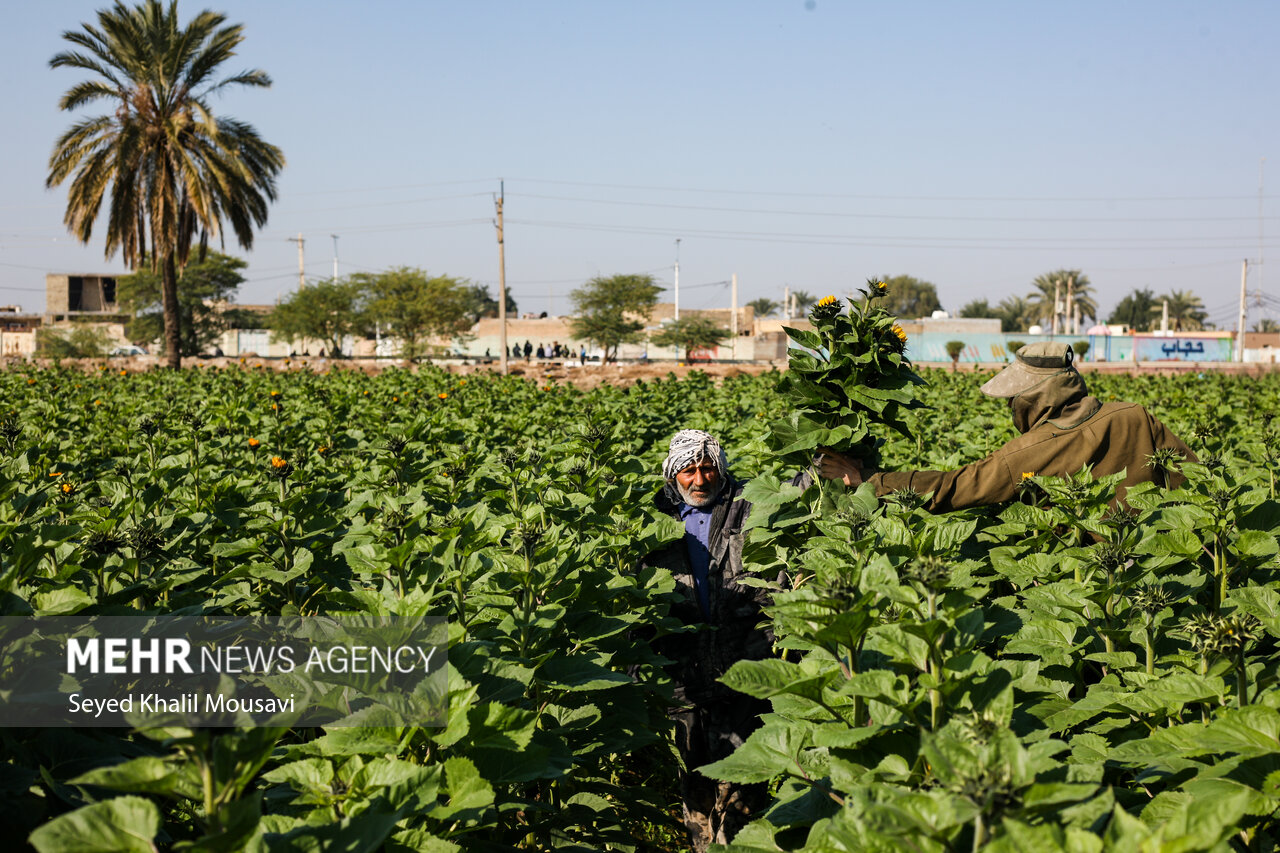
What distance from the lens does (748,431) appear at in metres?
7.18

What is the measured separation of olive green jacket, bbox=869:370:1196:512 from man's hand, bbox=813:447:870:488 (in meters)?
0.24

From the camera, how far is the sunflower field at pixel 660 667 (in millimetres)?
1521

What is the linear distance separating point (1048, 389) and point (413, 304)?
53180 mm

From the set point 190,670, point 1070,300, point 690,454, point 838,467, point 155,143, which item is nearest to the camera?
point 190,670

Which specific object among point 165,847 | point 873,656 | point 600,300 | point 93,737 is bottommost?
point 165,847

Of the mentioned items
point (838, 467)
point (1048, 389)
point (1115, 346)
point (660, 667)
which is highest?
point (1115, 346)

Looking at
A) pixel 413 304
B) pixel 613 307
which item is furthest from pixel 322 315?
pixel 613 307

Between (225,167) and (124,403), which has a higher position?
(225,167)

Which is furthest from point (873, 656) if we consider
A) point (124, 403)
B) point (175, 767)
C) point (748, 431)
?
point (124, 403)

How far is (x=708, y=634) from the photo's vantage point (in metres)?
4.23

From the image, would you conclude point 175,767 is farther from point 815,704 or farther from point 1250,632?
point 1250,632

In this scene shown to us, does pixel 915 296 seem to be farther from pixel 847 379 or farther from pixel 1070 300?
pixel 847 379

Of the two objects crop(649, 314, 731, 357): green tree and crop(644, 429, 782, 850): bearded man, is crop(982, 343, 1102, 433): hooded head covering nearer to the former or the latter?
crop(644, 429, 782, 850): bearded man

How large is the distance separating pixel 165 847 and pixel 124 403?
33.7 ft
